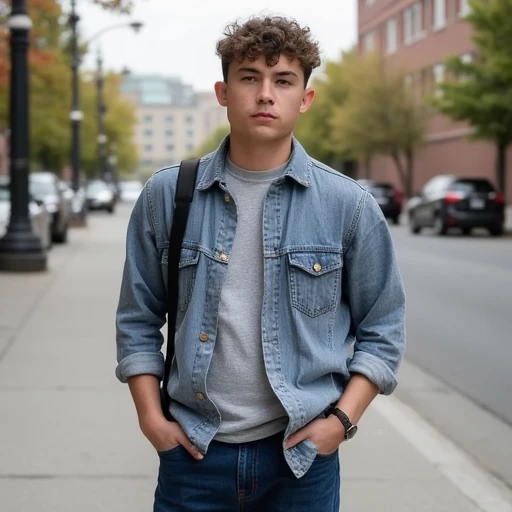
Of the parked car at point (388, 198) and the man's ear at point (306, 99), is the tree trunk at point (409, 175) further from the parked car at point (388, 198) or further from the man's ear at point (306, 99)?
the man's ear at point (306, 99)

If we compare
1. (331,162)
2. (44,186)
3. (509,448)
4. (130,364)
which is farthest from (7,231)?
(331,162)

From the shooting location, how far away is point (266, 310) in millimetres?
2670

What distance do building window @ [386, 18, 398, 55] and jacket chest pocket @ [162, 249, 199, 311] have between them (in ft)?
205

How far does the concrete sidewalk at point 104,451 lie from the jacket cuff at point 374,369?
7.81 feet

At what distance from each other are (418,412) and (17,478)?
116 inches

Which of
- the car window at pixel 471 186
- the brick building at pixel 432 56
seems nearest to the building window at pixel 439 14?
the brick building at pixel 432 56

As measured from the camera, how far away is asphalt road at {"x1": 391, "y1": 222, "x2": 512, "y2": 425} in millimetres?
Result: 8688

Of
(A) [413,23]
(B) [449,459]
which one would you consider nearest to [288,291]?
(B) [449,459]

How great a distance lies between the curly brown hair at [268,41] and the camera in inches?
106

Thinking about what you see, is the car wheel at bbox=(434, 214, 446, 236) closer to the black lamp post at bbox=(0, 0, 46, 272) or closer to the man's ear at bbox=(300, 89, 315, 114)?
the black lamp post at bbox=(0, 0, 46, 272)

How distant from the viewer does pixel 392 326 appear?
2.82 metres

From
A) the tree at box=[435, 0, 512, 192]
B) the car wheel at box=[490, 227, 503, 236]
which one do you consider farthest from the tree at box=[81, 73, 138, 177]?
the car wheel at box=[490, 227, 503, 236]

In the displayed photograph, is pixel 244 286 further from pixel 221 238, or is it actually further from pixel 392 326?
pixel 392 326

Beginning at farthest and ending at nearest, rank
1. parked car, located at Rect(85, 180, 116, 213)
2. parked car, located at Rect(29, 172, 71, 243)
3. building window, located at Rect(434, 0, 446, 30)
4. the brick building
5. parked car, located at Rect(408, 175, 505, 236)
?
building window, located at Rect(434, 0, 446, 30), parked car, located at Rect(85, 180, 116, 213), the brick building, parked car, located at Rect(408, 175, 505, 236), parked car, located at Rect(29, 172, 71, 243)
